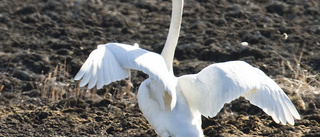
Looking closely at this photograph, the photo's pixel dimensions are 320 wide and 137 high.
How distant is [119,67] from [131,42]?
3966mm

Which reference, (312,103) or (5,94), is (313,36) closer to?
(312,103)

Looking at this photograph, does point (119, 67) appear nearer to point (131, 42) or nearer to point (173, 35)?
point (173, 35)

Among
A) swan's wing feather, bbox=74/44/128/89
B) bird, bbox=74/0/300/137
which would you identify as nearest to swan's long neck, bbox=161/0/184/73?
bird, bbox=74/0/300/137

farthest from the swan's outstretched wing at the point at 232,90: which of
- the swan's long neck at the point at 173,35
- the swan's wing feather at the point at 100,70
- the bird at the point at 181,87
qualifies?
the swan's wing feather at the point at 100,70

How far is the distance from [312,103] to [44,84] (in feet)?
10.1

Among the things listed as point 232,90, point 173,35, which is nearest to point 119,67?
point 232,90

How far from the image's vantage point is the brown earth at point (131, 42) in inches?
258

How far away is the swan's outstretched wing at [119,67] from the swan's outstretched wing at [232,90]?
1.14ft

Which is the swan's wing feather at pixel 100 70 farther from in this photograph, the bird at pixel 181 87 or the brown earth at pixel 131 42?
the brown earth at pixel 131 42

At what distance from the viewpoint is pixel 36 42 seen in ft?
29.2

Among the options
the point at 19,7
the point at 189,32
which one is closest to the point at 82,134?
the point at 189,32

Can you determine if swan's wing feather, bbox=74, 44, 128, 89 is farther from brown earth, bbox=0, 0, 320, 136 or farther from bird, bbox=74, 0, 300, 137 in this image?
brown earth, bbox=0, 0, 320, 136

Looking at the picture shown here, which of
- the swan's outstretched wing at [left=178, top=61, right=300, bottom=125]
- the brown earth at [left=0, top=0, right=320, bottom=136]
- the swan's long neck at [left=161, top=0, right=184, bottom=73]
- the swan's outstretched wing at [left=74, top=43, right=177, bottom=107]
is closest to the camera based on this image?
the swan's outstretched wing at [left=74, top=43, right=177, bottom=107]

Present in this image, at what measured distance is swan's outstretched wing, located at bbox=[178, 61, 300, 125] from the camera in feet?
16.9
